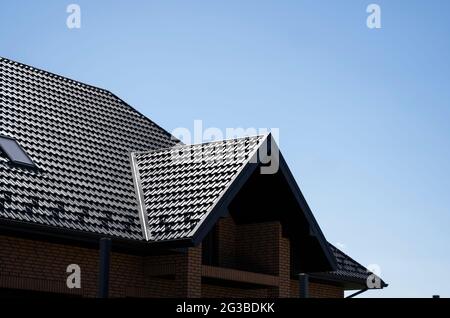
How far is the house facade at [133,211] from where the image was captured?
1384 cm

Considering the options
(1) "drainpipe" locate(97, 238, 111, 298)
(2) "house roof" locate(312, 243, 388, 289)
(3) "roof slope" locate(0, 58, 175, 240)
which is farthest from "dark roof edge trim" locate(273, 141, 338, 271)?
(1) "drainpipe" locate(97, 238, 111, 298)

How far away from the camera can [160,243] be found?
14750 mm

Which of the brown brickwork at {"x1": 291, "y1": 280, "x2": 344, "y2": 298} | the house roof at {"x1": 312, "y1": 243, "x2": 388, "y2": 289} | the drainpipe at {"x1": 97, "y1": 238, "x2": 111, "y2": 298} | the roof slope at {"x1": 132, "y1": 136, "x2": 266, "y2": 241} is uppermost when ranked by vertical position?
the roof slope at {"x1": 132, "y1": 136, "x2": 266, "y2": 241}

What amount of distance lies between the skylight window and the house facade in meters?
0.03

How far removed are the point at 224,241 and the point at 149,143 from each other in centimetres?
387

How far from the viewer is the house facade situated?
13836mm

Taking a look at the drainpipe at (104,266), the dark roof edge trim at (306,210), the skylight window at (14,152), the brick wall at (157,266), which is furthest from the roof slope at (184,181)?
the skylight window at (14,152)

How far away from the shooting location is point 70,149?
56.5 feet

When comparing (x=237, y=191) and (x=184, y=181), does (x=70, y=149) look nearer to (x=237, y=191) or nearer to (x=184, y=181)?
(x=184, y=181)

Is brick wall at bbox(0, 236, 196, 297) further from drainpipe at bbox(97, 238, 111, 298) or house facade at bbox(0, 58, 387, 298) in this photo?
drainpipe at bbox(97, 238, 111, 298)
